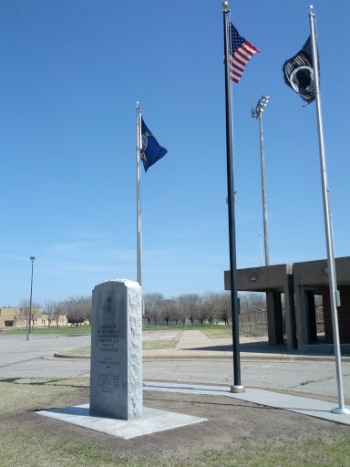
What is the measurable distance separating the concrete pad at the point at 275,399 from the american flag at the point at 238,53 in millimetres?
7157

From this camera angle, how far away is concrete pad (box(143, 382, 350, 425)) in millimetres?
8375

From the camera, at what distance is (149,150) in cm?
1455

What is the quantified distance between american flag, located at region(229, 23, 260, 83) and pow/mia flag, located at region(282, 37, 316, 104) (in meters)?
1.88

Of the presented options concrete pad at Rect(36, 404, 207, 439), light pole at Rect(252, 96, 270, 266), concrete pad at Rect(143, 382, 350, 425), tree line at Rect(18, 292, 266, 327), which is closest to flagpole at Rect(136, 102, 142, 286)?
concrete pad at Rect(143, 382, 350, 425)

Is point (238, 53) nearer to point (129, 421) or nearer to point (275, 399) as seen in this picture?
point (275, 399)

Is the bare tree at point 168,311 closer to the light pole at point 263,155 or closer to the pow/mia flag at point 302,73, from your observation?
the light pole at point 263,155

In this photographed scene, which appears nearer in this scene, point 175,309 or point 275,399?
point 275,399

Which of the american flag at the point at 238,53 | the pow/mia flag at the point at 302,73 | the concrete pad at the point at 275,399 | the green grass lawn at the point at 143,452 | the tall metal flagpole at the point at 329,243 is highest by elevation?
the american flag at the point at 238,53

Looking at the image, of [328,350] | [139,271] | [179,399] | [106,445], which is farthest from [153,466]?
[328,350]

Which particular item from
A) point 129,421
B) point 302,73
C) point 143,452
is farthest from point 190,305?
point 143,452

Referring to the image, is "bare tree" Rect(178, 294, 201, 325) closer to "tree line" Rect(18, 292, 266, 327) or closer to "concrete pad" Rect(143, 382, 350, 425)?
"tree line" Rect(18, 292, 266, 327)

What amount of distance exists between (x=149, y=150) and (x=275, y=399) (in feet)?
25.3

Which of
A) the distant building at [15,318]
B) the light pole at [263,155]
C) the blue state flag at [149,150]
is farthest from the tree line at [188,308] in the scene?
the blue state flag at [149,150]

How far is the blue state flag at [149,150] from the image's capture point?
14445 millimetres
